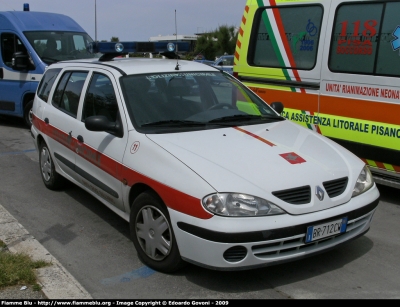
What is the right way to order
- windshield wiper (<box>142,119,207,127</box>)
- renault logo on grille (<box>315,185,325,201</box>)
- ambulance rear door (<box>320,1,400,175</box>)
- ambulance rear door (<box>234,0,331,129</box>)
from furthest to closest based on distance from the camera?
ambulance rear door (<box>234,0,331,129</box>) < ambulance rear door (<box>320,1,400,175</box>) < windshield wiper (<box>142,119,207,127</box>) < renault logo on grille (<box>315,185,325,201</box>)

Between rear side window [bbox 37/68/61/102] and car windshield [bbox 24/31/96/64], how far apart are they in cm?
401

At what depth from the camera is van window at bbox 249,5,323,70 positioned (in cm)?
657

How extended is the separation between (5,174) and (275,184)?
503 centimetres

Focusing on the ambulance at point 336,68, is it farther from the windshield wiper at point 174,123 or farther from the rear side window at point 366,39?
the windshield wiper at point 174,123

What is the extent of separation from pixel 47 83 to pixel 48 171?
110 centimetres

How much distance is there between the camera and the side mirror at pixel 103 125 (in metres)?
4.78

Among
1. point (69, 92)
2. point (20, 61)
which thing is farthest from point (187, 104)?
point (20, 61)

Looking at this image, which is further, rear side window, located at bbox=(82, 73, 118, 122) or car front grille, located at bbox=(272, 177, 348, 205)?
rear side window, located at bbox=(82, 73, 118, 122)

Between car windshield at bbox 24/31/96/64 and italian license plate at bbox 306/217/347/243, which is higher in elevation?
car windshield at bbox 24/31/96/64

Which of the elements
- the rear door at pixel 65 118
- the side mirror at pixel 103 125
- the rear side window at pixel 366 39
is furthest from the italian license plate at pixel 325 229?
the rear door at pixel 65 118

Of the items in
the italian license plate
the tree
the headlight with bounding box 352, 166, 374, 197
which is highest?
the headlight with bounding box 352, 166, 374, 197

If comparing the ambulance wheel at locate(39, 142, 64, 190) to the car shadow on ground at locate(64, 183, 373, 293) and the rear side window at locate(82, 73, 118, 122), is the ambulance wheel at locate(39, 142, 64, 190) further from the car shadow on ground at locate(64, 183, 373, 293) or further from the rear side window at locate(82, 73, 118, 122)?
the car shadow on ground at locate(64, 183, 373, 293)

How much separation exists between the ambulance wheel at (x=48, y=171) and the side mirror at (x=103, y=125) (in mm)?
1928

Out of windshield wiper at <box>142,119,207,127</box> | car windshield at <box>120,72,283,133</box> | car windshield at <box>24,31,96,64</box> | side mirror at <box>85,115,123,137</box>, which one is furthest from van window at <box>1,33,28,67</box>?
windshield wiper at <box>142,119,207,127</box>
